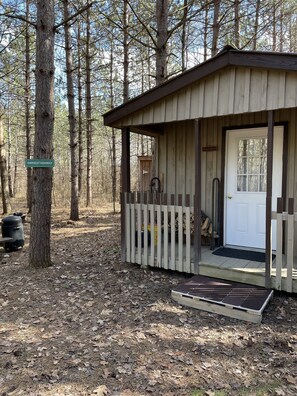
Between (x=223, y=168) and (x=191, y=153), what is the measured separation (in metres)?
0.68

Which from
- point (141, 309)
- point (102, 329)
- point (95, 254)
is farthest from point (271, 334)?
point (95, 254)

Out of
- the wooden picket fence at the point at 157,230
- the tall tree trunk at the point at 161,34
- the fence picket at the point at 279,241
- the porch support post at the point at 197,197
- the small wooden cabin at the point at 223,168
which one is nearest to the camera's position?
the fence picket at the point at 279,241

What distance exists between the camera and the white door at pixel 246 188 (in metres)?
5.07

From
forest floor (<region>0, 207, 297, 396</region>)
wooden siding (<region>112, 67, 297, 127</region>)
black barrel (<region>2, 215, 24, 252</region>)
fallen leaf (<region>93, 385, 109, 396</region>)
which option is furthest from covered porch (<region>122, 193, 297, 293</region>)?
black barrel (<region>2, 215, 24, 252</region>)

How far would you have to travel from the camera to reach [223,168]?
210 inches

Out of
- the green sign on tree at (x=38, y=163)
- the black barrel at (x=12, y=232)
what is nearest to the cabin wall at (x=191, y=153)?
the green sign on tree at (x=38, y=163)

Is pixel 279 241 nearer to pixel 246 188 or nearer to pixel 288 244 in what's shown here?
pixel 288 244

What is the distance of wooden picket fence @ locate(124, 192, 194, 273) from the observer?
14.6 feet

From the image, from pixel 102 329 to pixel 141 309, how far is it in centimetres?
60

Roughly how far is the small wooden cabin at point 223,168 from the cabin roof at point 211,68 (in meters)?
0.01

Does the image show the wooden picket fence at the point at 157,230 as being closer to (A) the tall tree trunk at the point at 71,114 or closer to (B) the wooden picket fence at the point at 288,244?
(B) the wooden picket fence at the point at 288,244

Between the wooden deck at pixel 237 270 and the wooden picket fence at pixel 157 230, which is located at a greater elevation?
the wooden picket fence at pixel 157 230

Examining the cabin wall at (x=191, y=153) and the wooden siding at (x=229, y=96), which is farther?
the cabin wall at (x=191, y=153)

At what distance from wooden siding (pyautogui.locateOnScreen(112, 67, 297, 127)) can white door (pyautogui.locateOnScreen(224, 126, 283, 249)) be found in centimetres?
124
